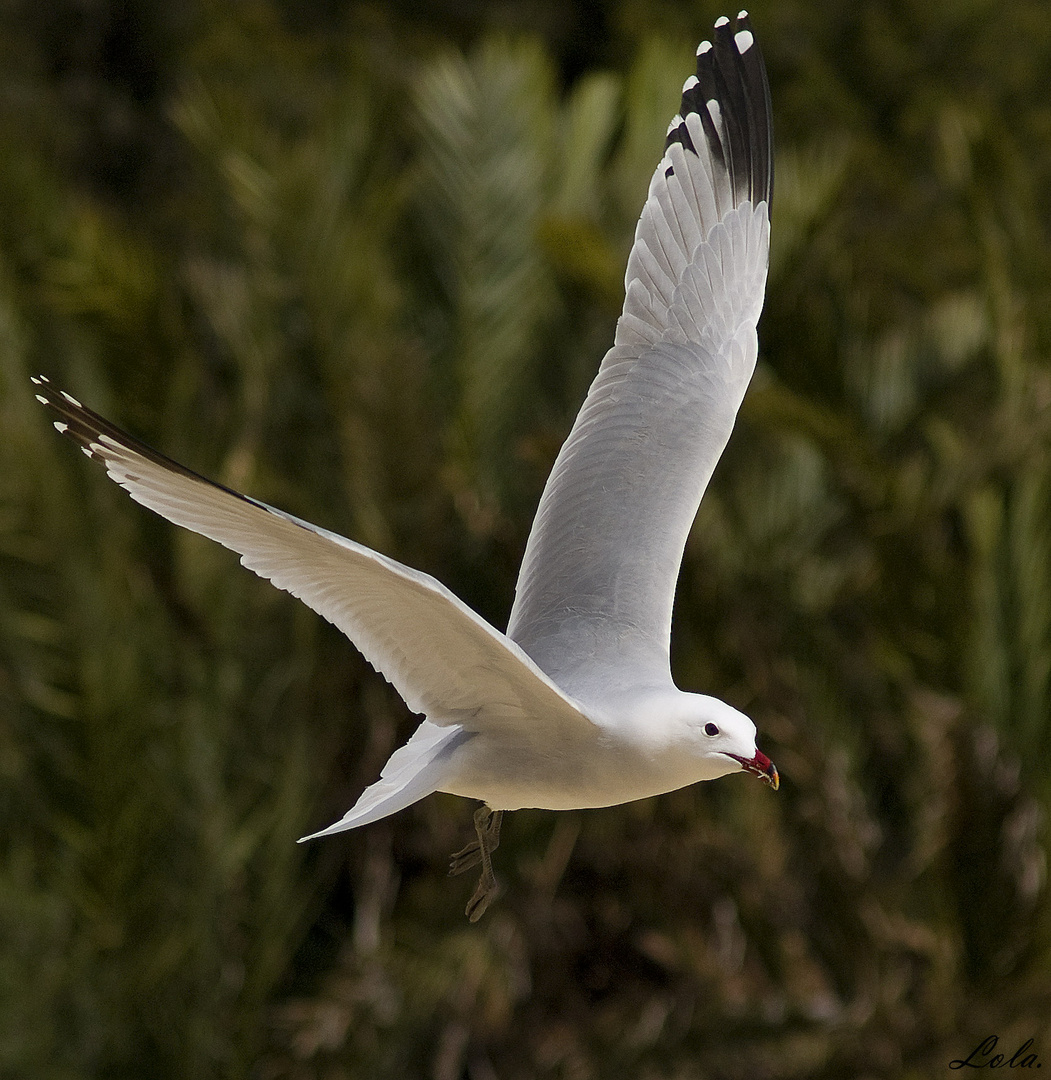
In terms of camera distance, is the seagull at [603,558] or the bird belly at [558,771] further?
the bird belly at [558,771]

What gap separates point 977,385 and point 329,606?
3.78 metres

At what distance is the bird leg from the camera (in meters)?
3.66

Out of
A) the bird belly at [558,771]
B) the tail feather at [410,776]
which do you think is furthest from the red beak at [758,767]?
the tail feather at [410,776]

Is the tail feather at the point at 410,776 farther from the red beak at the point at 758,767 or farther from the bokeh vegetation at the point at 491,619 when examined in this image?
the bokeh vegetation at the point at 491,619

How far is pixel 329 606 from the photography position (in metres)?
3.38

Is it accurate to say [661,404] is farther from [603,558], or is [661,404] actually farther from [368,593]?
[368,593]

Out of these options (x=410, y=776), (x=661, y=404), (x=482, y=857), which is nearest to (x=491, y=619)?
(x=661, y=404)

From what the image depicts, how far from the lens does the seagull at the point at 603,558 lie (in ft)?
10.5

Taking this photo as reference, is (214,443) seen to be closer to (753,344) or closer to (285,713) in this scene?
(285,713)

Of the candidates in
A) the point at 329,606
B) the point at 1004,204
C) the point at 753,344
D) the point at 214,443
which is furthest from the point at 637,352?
the point at 1004,204

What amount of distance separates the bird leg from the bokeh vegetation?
76.2 inches

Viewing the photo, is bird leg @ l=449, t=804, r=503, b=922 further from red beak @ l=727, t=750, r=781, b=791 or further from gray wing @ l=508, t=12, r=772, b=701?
red beak @ l=727, t=750, r=781, b=791
